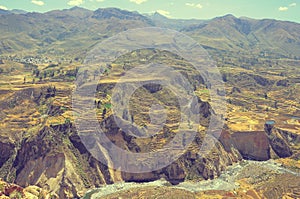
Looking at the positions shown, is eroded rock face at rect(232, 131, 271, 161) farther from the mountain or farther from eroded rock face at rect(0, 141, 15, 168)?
eroded rock face at rect(0, 141, 15, 168)

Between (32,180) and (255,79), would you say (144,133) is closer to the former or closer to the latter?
(32,180)

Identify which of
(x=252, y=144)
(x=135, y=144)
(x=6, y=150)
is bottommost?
(x=252, y=144)

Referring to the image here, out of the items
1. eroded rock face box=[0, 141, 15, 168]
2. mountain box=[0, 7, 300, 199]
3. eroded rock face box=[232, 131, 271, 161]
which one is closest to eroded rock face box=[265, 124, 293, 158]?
mountain box=[0, 7, 300, 199]

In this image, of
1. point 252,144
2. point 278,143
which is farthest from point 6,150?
point 278,143

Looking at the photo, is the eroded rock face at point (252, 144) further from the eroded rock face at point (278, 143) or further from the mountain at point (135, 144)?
the eroded rock face at point (278, 143)

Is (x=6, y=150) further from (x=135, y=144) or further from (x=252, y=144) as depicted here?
(x=252, y=144)

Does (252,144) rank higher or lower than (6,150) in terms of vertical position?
lower

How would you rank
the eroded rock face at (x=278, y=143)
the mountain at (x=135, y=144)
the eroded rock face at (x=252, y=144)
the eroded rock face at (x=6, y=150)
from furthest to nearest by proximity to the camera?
the eroded rock face at (x=278, y=143), the eroded rock face at (x=252, y=144), the eroded rock face at (x=6, y=150), the mountain at (x=135, y=144)

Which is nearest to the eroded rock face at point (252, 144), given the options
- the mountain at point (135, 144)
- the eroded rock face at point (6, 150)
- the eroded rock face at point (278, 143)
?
the mountain at point (135, 144)

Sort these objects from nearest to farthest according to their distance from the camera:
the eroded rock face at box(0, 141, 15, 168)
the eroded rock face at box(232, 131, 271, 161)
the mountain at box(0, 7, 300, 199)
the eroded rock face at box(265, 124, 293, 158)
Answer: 1. the mountain at box(0, 7, 300, 199)
2. the eroded rock face at box(0, 141, 15, 168)
3. the eroded rock face at box(232, 131, 271, 161)
4. the eroded rock face at box(265, 124, 293, 158)

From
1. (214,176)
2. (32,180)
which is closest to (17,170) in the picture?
(32,180)

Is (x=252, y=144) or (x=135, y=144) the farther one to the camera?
(x=252, y=144)
